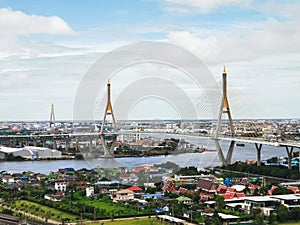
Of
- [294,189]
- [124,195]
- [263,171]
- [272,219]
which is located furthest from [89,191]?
[263,171]

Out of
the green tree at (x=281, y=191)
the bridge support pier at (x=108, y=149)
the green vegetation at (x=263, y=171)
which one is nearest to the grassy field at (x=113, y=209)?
the green tree at (x=281, y=191)

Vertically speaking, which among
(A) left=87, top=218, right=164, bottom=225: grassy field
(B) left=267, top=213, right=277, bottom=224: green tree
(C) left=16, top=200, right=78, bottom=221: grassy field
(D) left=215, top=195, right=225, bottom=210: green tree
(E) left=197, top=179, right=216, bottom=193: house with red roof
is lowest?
(C) left=16, top=200, right=78, bottom=221: grassy field

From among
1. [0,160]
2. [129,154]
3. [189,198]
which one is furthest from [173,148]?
[189,198]

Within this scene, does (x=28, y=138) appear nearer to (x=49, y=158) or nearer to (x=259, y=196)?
(x=49, y=158)

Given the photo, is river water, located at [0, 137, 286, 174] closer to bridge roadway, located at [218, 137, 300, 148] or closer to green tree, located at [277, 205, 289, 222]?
bridge roadway, located at [218, 137, 300, 148]

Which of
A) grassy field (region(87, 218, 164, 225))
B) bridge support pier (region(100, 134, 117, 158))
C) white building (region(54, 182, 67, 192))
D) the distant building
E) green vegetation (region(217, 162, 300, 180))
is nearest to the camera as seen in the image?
grassy field (region(87, 218, 164, 225))

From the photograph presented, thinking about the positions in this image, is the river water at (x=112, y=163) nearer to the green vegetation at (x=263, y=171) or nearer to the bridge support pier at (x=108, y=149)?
the bridge support pier at (x=108, y=149)

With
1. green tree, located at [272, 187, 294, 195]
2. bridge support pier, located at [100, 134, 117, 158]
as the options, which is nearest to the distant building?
green tree, located at [272, 187, 294, 195]

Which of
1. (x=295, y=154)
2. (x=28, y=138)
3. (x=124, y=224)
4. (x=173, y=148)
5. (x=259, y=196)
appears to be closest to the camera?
(x=124, y=224)
